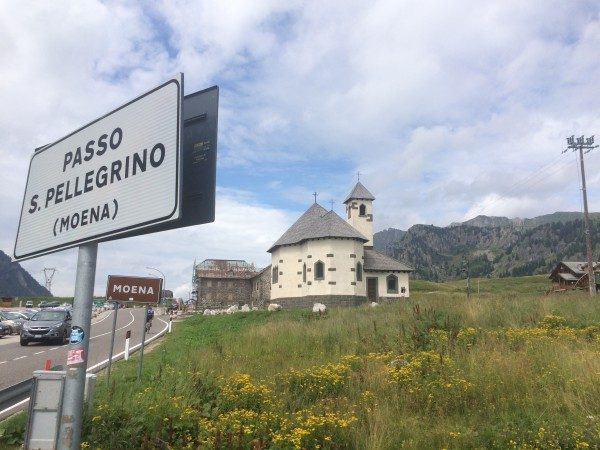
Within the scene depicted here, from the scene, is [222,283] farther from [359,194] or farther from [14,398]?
[14,398]

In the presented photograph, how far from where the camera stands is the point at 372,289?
131 ft

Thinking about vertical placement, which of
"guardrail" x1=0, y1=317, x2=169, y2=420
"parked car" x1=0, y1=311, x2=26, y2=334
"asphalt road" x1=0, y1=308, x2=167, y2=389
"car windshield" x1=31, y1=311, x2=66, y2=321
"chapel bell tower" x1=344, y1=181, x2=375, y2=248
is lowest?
"asphalt road" x1=0, y1=308, x2=167, y2=389

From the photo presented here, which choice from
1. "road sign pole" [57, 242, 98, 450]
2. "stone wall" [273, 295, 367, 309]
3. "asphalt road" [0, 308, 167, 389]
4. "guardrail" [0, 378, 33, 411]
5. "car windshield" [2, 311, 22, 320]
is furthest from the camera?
"stone wall" [273, 295, 367, 309]

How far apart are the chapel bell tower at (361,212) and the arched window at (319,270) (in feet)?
29.5

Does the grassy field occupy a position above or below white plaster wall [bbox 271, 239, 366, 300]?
below

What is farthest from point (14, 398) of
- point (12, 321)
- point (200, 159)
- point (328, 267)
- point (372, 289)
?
point (372, 289)

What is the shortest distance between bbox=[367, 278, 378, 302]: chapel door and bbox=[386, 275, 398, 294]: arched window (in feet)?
4.28

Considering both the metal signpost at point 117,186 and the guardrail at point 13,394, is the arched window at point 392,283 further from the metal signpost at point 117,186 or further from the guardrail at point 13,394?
the metal signpost at point 117,186

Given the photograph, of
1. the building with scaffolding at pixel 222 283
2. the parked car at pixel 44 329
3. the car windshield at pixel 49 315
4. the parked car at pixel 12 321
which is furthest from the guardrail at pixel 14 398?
the building with scaffolding at pixel 222 283

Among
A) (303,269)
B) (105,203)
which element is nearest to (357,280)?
(303,269)

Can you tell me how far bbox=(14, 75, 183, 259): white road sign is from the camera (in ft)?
7.49

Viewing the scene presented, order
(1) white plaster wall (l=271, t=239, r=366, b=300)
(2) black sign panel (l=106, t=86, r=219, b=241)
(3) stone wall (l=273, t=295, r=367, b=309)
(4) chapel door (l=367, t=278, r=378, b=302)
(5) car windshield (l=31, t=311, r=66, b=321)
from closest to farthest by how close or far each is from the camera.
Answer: (2) black sign panel (l=106, t=86, r=219, b=241), (5) car windshield (l=31, t=311, r=66, b=321), (3) stone wall (l=273, t=295, r=367, b=309), (1) white plaster wall (l=271, t=239, r=366, b=300), (4) chapel door (l=367, t=278, r=378, b=302)

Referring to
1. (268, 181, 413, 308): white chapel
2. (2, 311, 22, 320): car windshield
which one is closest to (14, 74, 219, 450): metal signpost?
(268, 181, 413, 308): white chapel

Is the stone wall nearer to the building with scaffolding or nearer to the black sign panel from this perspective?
the black sign panel
